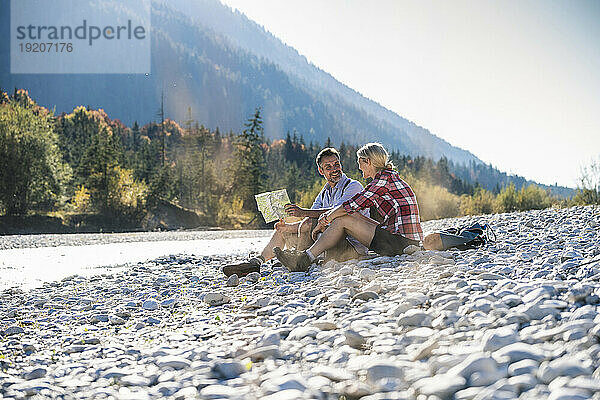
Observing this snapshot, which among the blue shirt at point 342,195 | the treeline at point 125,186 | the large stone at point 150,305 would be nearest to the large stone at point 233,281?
the large stone at point 150,305

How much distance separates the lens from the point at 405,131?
196m

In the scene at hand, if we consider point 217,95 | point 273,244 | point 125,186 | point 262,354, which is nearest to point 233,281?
point 273,244

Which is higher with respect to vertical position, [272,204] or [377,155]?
[377,155]

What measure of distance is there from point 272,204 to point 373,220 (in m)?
0.91

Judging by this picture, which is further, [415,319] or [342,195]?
[342,195]

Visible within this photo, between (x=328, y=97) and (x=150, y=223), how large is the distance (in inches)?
6469

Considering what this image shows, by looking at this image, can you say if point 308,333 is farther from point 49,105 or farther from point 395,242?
point 49,105

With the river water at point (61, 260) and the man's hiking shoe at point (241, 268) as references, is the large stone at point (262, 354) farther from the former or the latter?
the river water at point (61, 260)

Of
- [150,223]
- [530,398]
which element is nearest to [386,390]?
[530,398]

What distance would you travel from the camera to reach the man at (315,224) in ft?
13.1

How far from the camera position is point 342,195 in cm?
413

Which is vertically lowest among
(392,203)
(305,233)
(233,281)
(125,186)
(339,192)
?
(233,281)

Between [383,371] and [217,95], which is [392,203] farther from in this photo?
[217,95]

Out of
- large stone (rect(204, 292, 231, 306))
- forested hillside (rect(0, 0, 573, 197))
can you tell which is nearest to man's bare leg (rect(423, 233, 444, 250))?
large stone (rect(204, 292, 231, 306))
